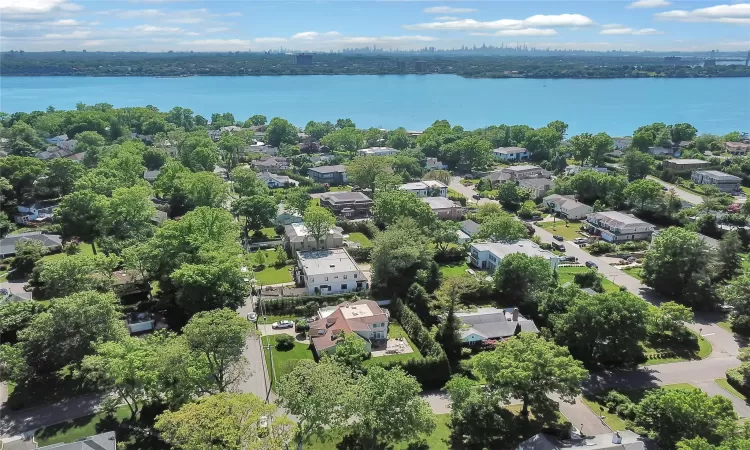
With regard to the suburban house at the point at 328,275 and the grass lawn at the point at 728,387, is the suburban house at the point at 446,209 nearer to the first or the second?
the suburban house at the point at 328,275

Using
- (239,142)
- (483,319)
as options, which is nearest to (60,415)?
(483,319)

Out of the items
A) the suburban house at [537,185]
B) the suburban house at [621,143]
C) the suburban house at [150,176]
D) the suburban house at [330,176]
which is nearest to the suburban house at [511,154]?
the suburban house at [537,185]

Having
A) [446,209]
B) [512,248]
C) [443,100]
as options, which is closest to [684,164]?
[446,209]

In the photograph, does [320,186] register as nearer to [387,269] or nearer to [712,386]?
[387,269]

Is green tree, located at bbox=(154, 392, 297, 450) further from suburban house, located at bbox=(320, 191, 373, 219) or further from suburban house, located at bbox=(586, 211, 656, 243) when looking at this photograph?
suburban house, located at bbox=(586, 211, 656, 243)

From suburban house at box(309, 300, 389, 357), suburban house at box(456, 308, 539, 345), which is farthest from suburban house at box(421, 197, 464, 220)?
suburban house at box(309, 300, 389, 357)
